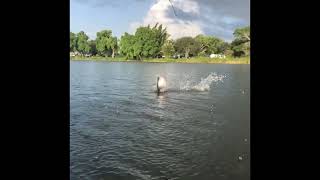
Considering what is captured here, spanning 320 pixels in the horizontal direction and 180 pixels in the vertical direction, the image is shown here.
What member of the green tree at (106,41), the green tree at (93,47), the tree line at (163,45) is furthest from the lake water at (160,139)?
the green tree at (93,47)

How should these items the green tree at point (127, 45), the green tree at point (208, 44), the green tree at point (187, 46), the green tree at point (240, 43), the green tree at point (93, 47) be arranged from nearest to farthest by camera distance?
the green tree at point (240, 43) < the green tree at point (187, 46) < the green tree at point (208, 44) < the green tree at point (127, 45) < the green tree at point (93, 47)

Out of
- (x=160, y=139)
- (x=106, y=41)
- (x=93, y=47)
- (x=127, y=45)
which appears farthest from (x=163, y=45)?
(x=160, y=139)

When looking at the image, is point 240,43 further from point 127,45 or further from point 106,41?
point 106,41

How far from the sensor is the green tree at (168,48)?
393 ft

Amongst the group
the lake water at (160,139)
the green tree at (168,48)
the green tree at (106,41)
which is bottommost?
the lake water at (160,139)

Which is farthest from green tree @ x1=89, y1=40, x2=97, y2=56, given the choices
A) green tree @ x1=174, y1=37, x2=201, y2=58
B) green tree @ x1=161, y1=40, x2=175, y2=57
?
green tree @ x1=174, y1=37, x2=201, y2=58

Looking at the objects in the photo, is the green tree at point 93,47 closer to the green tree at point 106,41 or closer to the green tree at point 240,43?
the green tree at point 106,41

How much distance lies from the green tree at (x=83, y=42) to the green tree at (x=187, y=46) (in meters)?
39.7

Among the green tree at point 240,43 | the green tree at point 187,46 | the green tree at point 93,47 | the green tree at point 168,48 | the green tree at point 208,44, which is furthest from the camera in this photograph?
the green tree at point 93,47

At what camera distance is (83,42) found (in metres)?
140

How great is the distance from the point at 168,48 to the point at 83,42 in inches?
1610
